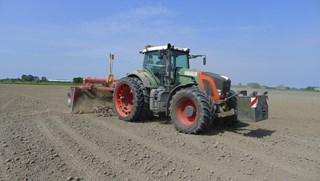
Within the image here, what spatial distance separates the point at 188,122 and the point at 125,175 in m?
3.18

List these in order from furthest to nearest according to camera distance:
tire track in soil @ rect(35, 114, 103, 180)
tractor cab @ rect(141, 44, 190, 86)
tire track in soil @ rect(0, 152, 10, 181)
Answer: tractor cab @ rect(141, 44, 190, 86) < tire track in soil @ rect(35, 114, 103, 180) < tire track in soil @ rect(0, 152, 10, 181)

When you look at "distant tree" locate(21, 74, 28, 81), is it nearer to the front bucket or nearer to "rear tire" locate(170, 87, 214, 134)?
the front bucket

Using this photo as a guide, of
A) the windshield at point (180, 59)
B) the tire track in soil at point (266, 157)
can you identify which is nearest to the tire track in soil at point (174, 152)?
the tire track in soil at point (266, 157)

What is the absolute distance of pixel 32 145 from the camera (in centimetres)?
601

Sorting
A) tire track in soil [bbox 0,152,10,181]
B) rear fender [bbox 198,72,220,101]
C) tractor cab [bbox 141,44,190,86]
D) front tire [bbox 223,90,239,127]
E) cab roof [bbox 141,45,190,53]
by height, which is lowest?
tire track in soil [bbox 0,152,10,181]

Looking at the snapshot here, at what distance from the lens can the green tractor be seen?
24.1ft

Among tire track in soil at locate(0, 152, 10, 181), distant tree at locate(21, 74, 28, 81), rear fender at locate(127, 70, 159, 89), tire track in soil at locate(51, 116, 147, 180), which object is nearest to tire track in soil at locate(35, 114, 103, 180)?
tire track in soil at locate(51, 116, 147, 180)

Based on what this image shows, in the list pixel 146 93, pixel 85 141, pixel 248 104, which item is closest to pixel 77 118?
pixel 146 93

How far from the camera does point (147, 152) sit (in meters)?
5.77

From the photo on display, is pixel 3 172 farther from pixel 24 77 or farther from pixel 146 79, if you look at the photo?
pixel 24 77

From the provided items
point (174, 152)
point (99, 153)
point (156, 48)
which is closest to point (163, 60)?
point (156, 48)

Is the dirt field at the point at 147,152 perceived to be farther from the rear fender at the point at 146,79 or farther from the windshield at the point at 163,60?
the windshield at the point at 163,60

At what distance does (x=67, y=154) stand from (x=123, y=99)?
14.7 feet

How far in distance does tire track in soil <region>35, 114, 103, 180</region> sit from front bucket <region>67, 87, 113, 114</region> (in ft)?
9.56
